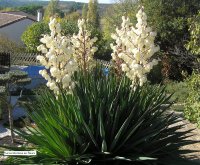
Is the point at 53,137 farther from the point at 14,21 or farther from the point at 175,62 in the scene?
the point at 14,21

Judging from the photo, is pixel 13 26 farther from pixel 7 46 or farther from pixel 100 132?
pixel 100 132

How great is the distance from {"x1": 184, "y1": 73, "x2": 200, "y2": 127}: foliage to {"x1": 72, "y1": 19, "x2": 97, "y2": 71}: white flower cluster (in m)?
4.44

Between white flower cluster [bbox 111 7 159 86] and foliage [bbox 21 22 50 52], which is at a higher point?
white flower cluster [bbox 111 7 159 86]

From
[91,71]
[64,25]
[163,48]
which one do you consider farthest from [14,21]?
[91,71]

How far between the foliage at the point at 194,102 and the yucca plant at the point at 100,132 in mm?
4630

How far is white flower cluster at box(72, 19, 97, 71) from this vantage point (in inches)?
183

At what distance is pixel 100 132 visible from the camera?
3832 mm

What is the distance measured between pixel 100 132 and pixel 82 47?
48.1 inches

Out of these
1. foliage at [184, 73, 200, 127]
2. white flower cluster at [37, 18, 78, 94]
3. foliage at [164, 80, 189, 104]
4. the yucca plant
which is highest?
white flower cluster at [37, 18, 78, 94]

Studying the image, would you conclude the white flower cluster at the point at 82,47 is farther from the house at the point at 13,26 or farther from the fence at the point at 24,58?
the house at the point at 13,26

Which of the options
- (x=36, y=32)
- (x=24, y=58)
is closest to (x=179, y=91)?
(x=24, y=58)

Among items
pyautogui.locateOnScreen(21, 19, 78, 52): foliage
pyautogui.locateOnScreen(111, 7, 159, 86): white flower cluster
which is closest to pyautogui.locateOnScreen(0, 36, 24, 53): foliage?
pyautogui.locateOnScreen(21, 19, 78, 52): foliage

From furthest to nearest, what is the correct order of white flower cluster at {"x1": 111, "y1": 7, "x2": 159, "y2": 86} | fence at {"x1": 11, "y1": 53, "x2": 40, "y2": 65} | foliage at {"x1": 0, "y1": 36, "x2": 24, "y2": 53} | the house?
the house, foliage at {"x1": 0, "y1": 36, "x2": 24, "y2": 53}, fence at {"x1": 11, "y1": 53, "x2": 40, "y2": 65}, white flower cluster at {"x1": 111, "y1": 7, "x2": 159, "y2": 86}

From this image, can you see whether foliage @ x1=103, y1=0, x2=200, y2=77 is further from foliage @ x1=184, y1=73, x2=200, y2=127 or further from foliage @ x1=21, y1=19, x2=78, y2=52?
foliage @ x1=21, y1=19, x2=78, y2=52
